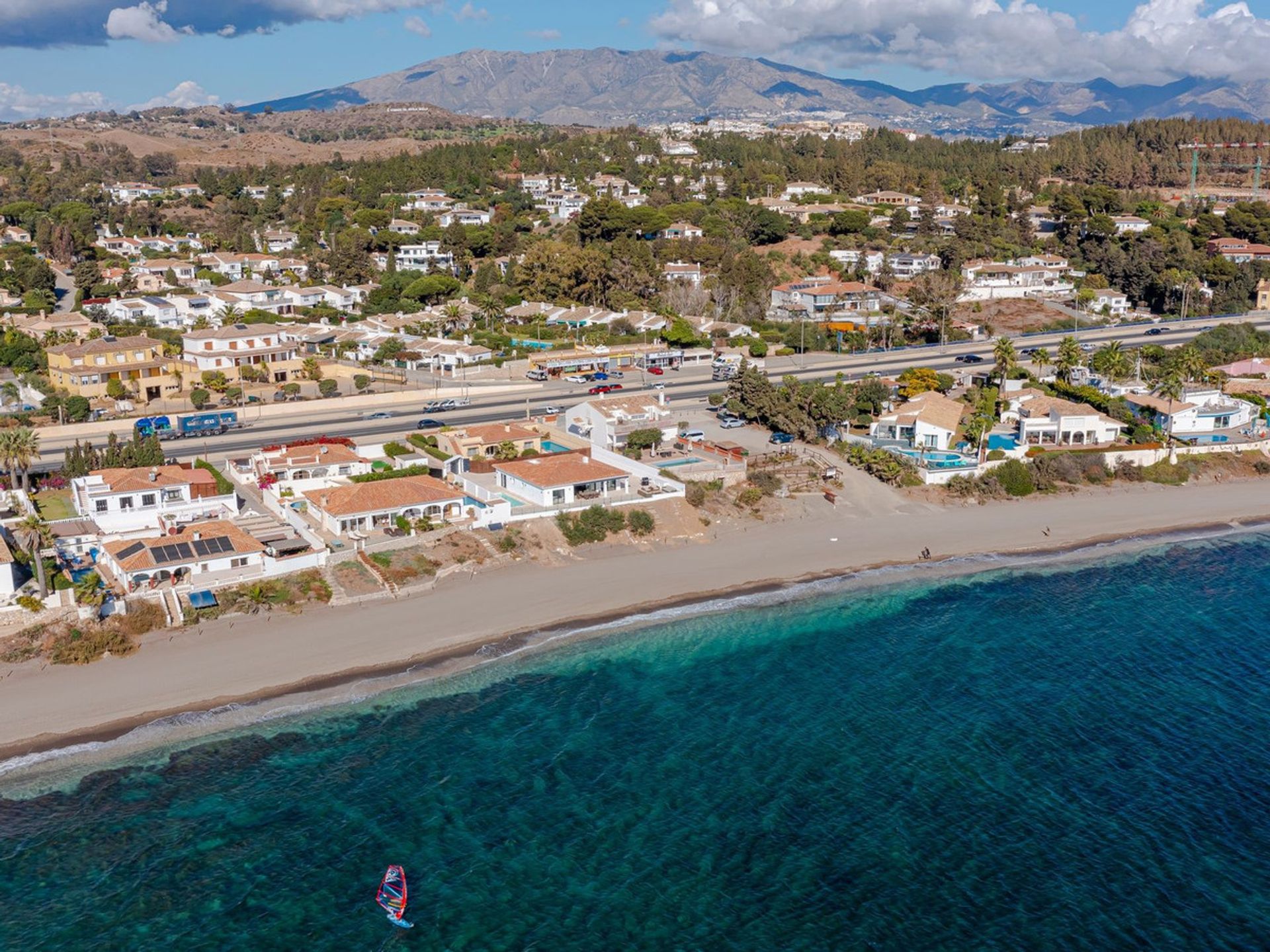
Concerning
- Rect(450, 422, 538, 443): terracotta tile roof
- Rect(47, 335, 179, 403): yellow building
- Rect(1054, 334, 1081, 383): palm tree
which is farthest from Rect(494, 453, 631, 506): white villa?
Rect(1054, 334, 1081, 383): palm tree

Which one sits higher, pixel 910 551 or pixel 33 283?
pixel 33 283

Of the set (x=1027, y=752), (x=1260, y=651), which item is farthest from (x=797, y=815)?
(x=1260, y=651)

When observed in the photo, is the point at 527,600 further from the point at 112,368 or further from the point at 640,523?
the point at 112,368

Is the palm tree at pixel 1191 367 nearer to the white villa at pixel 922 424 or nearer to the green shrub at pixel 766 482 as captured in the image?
the white villa at pixel 922 424

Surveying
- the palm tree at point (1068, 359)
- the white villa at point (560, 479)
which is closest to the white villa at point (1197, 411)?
the palm tree at point (1068, 359)

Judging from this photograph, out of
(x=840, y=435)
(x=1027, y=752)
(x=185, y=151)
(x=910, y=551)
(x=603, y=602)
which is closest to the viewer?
(x=1027, y=752)

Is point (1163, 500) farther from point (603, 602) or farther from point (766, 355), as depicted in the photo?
point (766, 355)

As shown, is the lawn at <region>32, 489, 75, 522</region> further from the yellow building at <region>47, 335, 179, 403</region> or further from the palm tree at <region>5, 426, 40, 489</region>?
the yellow building at <region>47, 335, 179, 403</region>
